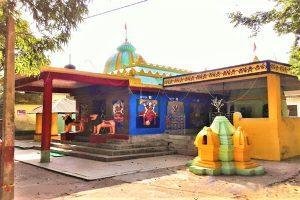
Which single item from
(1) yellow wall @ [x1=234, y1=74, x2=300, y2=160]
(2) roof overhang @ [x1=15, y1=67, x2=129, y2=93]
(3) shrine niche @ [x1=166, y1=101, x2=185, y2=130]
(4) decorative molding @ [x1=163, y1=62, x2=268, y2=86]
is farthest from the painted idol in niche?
(1) yellow wall @ [x1=234, y1=74, x2=300, y2=160]

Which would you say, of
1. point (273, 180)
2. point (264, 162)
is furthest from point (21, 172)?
point (264, 162)

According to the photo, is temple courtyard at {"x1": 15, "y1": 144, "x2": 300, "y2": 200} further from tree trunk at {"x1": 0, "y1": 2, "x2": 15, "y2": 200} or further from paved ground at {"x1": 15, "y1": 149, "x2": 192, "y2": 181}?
tree trunk at {"x1": 0, "y1": 2, "x2": 15, "y2": 200}

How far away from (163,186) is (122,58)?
49.4ft

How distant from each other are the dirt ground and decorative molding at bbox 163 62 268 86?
3924mm

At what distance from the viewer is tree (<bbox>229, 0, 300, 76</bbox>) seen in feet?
21.6

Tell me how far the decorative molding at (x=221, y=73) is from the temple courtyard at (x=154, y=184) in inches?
147

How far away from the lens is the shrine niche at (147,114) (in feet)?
52.7

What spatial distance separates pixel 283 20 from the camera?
765cm

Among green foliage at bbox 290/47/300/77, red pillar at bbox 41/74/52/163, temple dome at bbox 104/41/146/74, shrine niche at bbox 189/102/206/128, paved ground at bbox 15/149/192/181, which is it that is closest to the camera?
green foliage at bbox 290/47/300/77

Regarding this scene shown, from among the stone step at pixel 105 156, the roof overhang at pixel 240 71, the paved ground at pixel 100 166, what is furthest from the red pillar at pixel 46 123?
the roof overhang at pixel 240 71

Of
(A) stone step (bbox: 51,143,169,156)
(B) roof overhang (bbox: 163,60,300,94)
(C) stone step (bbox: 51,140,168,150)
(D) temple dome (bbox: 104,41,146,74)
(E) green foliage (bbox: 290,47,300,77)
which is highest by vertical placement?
(D) temple dome (bbox: 104,41,146,74)

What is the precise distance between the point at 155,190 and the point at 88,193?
1.69 m

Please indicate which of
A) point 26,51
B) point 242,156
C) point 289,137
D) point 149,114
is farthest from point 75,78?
point 289,137

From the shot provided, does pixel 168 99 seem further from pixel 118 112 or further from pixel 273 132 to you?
pixel 273 132
